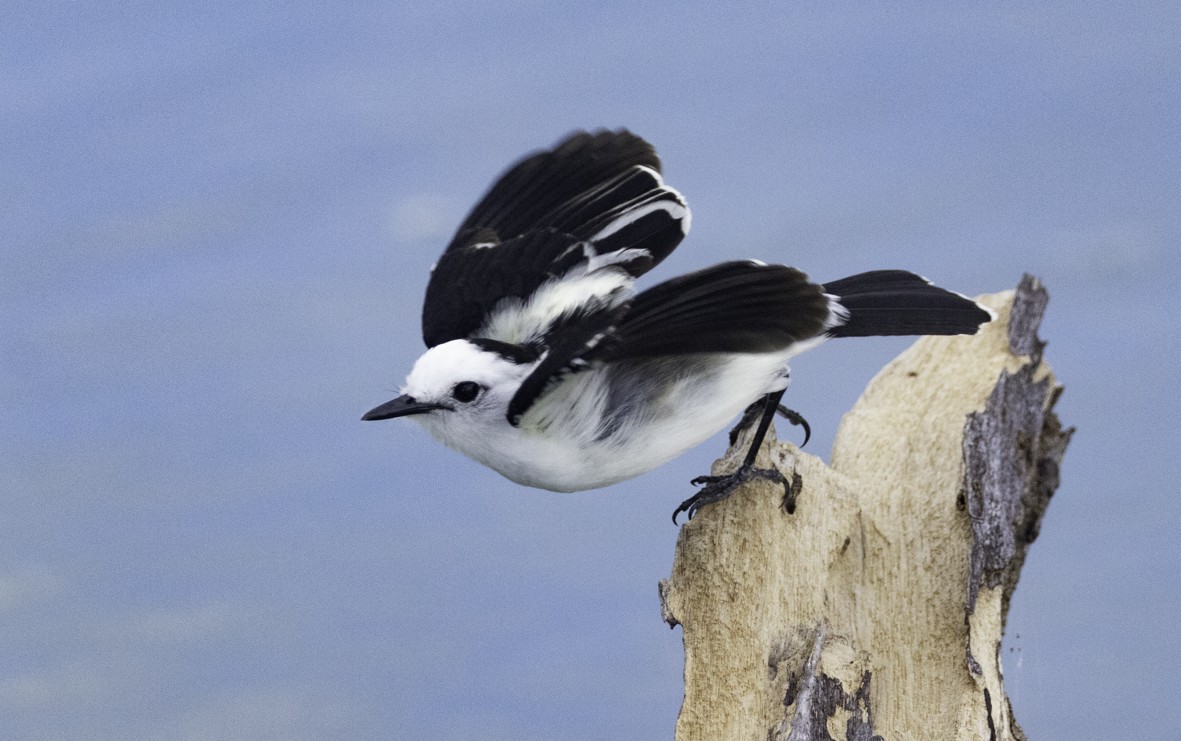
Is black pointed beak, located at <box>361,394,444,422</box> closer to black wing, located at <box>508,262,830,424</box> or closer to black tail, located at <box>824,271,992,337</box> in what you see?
black wing, located at <box>508,262,830,424</box>

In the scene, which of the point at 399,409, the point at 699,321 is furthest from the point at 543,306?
the point at 699,321

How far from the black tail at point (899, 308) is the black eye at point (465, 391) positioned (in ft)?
3.93

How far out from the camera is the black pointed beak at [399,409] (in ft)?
13.4

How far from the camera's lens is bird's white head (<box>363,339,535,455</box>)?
402cm

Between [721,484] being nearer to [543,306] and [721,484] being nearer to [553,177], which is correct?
[543,306]

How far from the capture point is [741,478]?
15.6 feet

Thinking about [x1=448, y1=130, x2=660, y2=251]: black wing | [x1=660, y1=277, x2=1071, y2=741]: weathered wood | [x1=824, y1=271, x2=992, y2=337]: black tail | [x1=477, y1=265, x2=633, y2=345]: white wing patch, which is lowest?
[x1=660, y1=277, x2=1071, y2=741]: weathered wood

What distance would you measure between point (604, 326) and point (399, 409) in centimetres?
74

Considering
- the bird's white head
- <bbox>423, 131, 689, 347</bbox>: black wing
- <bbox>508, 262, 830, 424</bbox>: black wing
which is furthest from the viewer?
<bbox>423, 131, 689, 347</bbox>: black wing

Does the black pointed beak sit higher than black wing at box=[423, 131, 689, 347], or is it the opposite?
black wing at box=[423, 131, 689, 347]

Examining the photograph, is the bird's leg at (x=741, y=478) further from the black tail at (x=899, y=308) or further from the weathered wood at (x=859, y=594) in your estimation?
the black tail at (x=899, y=308)

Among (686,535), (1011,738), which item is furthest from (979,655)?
(686,535)

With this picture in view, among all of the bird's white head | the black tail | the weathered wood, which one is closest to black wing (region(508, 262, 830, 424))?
the bird's white head

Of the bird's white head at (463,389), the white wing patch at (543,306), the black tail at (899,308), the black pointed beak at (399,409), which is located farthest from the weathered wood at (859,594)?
the black pointed beak at (399,409)
